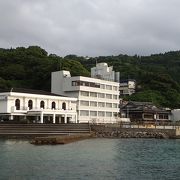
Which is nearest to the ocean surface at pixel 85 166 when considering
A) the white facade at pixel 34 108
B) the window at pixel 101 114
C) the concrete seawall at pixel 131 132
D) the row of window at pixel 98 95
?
the concrete seawall at pixel 131 132

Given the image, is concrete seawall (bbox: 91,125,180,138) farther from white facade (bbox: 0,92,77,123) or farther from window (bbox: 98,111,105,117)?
window (bbox: 98,111,105,117)

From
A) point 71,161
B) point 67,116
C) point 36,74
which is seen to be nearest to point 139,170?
point 71,161

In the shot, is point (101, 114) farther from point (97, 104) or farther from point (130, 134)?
point (130, 134)

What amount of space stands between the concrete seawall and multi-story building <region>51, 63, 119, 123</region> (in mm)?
8363

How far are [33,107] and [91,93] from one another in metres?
13.3

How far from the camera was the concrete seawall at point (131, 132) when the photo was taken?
70.9m

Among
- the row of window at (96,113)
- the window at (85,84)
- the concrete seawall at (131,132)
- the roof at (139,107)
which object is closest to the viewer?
the concrete seawall at (131,132)

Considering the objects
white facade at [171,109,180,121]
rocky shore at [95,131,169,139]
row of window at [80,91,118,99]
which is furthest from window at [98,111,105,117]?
white facade at [171,109,180,121]

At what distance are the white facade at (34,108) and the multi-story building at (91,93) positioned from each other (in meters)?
2.63

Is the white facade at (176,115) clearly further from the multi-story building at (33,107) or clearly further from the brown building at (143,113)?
the multi-story building at (33,107)

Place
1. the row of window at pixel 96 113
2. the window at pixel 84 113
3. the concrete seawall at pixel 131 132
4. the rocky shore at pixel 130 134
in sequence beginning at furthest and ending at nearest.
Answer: the row of window at pixel 96 113 → the window at pixel 84 113 → the concrete seawall at pixel 131 132 → the rocky shore at pixel 130 134

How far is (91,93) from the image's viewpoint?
268ft

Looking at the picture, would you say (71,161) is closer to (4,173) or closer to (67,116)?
(4,173)

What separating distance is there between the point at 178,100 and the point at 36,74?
38331 millimetres
